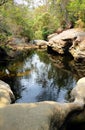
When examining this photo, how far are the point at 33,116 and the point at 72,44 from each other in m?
19.6

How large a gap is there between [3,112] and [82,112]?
2956 mm

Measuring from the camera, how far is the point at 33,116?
17.6 ft

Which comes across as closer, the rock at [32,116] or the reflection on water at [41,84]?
the rock at [32,116]

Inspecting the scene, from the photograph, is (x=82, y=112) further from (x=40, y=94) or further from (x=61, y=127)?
(x=40, y=94)

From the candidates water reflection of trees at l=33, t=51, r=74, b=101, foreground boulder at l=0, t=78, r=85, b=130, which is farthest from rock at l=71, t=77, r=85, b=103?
water reflection of trees at l=33, t=51, r=74, b=101

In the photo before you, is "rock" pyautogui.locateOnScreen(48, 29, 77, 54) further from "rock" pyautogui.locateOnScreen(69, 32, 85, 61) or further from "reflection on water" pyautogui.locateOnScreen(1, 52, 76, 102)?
"reflection on water" pyautogui.locateOnScreen(1, 52, 76, 102)

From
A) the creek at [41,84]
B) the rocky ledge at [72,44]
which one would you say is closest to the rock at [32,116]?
the creek at [41,84]

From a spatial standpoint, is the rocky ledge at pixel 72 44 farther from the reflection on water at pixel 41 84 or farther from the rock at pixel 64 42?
the reflection on water at pixel 41 84

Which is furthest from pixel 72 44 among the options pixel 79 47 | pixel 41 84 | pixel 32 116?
pixel 32 116

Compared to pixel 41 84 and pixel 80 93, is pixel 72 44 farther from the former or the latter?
pixel 80 93

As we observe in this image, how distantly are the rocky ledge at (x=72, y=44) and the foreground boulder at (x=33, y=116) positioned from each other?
13.5m

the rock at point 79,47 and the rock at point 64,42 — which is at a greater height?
the rock at point 79,47

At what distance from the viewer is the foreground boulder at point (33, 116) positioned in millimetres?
5086

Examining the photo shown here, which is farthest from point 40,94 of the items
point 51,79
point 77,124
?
point 77,124
